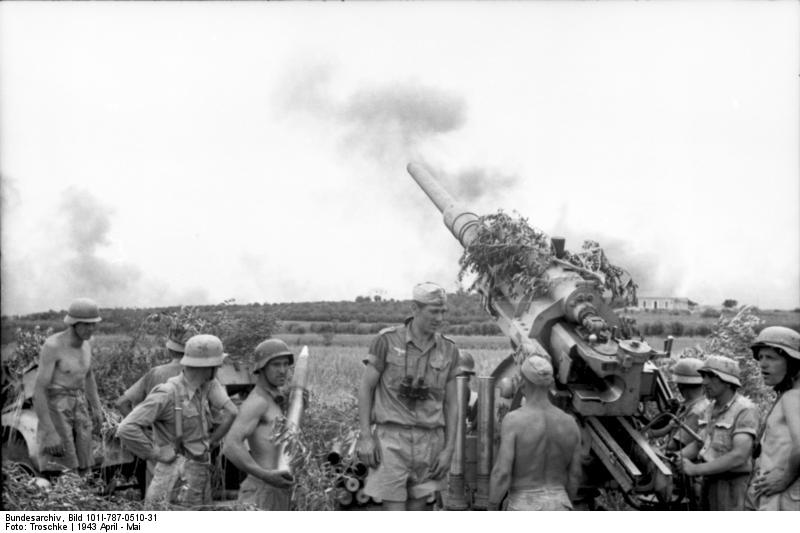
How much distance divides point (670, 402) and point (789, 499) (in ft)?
9.07

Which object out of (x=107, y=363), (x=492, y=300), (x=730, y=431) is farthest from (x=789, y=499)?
(x=107, y=363)

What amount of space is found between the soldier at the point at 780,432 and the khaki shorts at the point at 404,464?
210cm

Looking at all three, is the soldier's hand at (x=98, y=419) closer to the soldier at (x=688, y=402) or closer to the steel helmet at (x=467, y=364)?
the steel helmet at (x=467, y=364)

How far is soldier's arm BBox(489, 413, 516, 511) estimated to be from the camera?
6.34 metres

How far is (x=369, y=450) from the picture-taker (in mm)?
6551

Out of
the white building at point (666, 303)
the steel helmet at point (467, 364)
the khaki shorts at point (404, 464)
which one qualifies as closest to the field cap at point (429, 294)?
the khaki shorts at point (404, 464)

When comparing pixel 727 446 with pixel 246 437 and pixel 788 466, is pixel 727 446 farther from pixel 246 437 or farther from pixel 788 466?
pixel 246 437

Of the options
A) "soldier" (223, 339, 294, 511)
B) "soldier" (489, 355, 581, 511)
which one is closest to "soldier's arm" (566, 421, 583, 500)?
"soldier" (489, 355, 581, 511)

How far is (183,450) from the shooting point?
6312 millimetres

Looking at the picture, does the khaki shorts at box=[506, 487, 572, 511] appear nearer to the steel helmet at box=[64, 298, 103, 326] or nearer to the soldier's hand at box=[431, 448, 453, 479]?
the soldier's hand at box=[431, 448, 453, 479]

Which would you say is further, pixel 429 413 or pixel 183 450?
pixel 429 413

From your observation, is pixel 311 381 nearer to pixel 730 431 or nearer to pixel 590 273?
pixel 590 273

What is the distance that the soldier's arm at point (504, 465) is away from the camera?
6.34 m

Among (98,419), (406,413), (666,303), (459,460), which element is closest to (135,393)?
(98,419)
